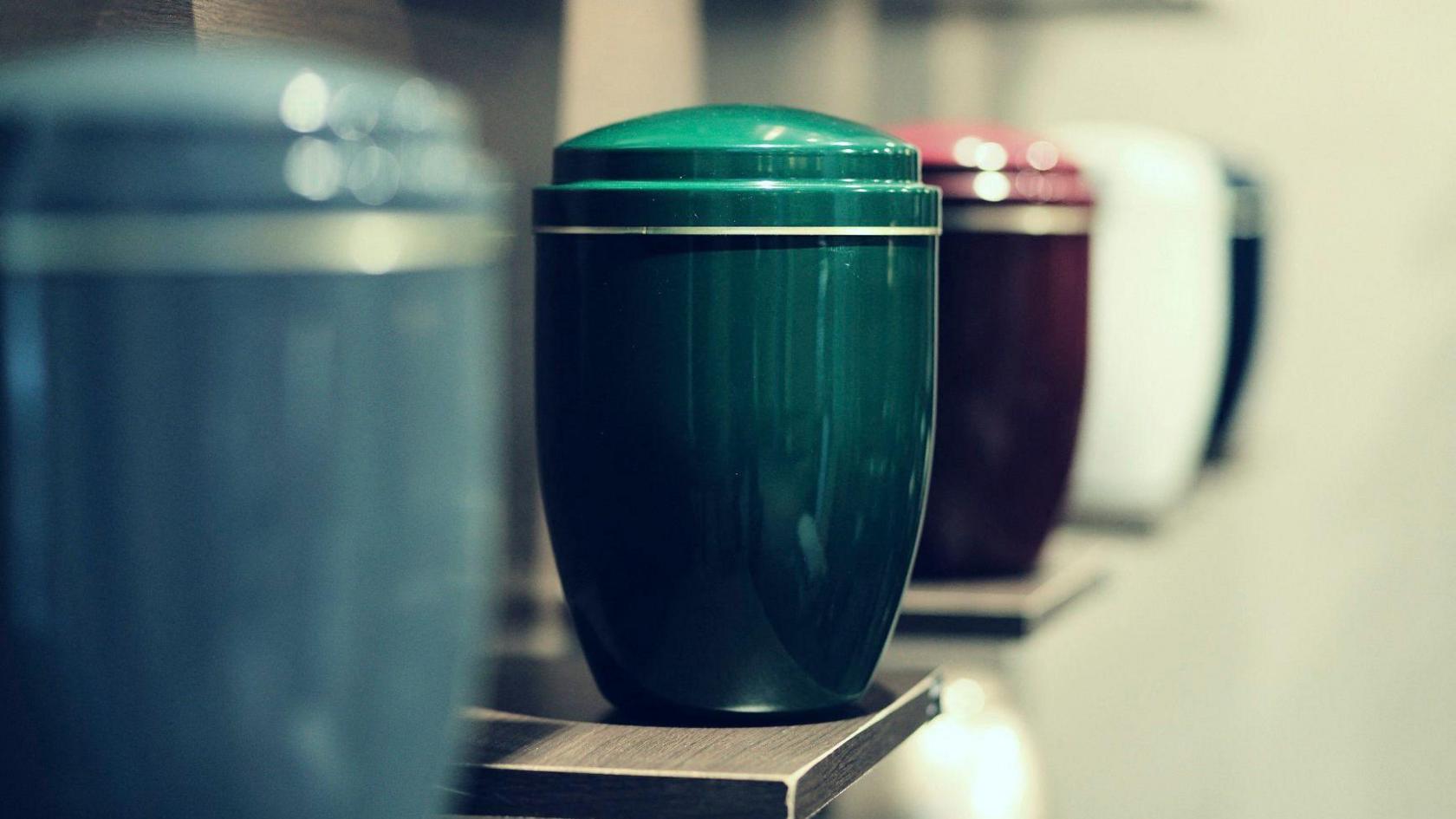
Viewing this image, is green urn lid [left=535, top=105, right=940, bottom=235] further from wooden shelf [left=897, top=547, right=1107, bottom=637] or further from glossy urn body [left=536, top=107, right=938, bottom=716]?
wooden shelf [left=897, top=547, right=1107, bottom=637]

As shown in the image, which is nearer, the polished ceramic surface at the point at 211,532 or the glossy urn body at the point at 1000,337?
the polished ceramic surface at the point at 211,532

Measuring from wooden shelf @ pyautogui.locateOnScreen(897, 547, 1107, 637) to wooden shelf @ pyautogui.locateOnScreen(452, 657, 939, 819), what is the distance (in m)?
0.14

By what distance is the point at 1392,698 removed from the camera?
1.77 m

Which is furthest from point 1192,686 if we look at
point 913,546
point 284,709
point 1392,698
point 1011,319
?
point 284,709

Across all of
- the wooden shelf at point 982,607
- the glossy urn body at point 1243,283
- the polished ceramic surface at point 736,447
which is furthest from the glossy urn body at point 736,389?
the glossy urn body at point 1243,283

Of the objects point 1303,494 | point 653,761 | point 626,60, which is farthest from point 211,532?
point 1303,494

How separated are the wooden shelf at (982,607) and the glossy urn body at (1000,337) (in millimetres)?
16

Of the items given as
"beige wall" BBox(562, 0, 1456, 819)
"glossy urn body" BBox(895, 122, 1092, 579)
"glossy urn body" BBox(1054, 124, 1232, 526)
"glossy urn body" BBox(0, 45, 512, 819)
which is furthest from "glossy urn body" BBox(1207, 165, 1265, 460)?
"glossy urn body" BBox(0, 45, 512, 819)

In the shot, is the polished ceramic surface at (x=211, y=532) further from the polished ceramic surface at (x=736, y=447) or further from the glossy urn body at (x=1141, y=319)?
the glossy urn body at (x=1141, y=319)

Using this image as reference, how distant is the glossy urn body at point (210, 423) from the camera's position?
12.2 inches

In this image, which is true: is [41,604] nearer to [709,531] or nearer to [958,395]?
[709,531]

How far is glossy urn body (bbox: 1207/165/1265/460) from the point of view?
1118mm

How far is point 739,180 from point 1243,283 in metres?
0.64

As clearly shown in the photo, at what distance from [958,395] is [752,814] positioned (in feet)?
1.10
